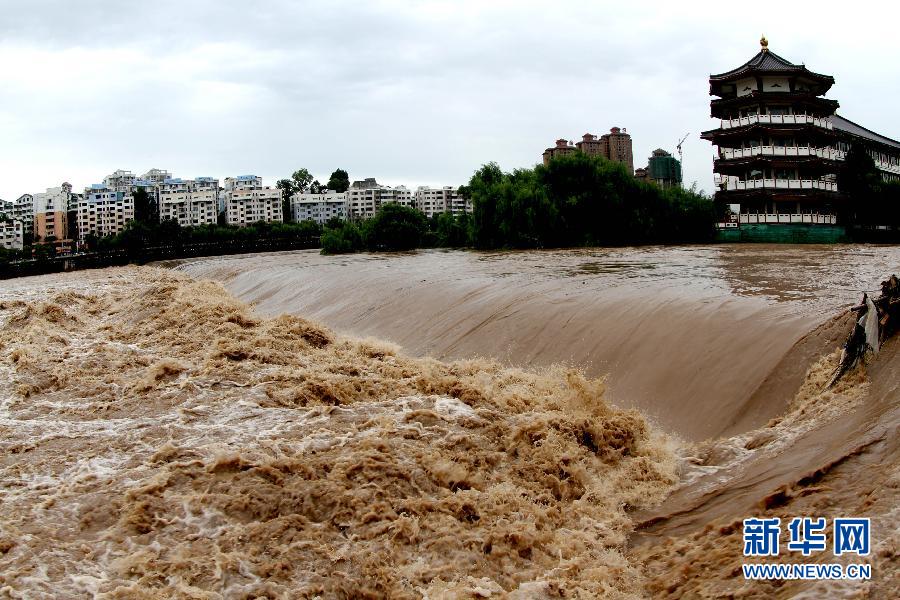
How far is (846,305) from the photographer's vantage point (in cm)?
884

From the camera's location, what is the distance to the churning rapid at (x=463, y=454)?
436 cm

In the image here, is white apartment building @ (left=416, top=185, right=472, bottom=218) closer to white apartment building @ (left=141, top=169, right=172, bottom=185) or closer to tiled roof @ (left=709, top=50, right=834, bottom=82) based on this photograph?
white apartment building @ (left=141, top=169, right=172, bottom=185)

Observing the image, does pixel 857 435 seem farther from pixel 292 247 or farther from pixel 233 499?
pixel 292 247

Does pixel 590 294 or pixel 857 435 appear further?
pixel 590 294

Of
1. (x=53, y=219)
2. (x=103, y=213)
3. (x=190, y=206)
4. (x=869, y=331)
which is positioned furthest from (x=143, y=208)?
(x=869, y=331)

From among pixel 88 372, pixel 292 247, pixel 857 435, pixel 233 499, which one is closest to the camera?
pixel 857 435

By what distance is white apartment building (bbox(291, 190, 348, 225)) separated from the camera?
10919 centimetres

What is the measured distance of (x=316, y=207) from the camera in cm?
11012

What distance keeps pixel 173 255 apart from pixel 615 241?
3589cm

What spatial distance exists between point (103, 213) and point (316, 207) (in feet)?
118

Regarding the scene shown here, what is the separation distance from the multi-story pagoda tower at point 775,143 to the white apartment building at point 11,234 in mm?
104000

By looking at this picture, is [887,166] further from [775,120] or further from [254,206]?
[254,206]

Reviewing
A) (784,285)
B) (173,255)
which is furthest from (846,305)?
(173,255)

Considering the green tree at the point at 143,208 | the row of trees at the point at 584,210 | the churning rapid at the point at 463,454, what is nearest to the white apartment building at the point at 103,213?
the green tree at the point at 143,208
